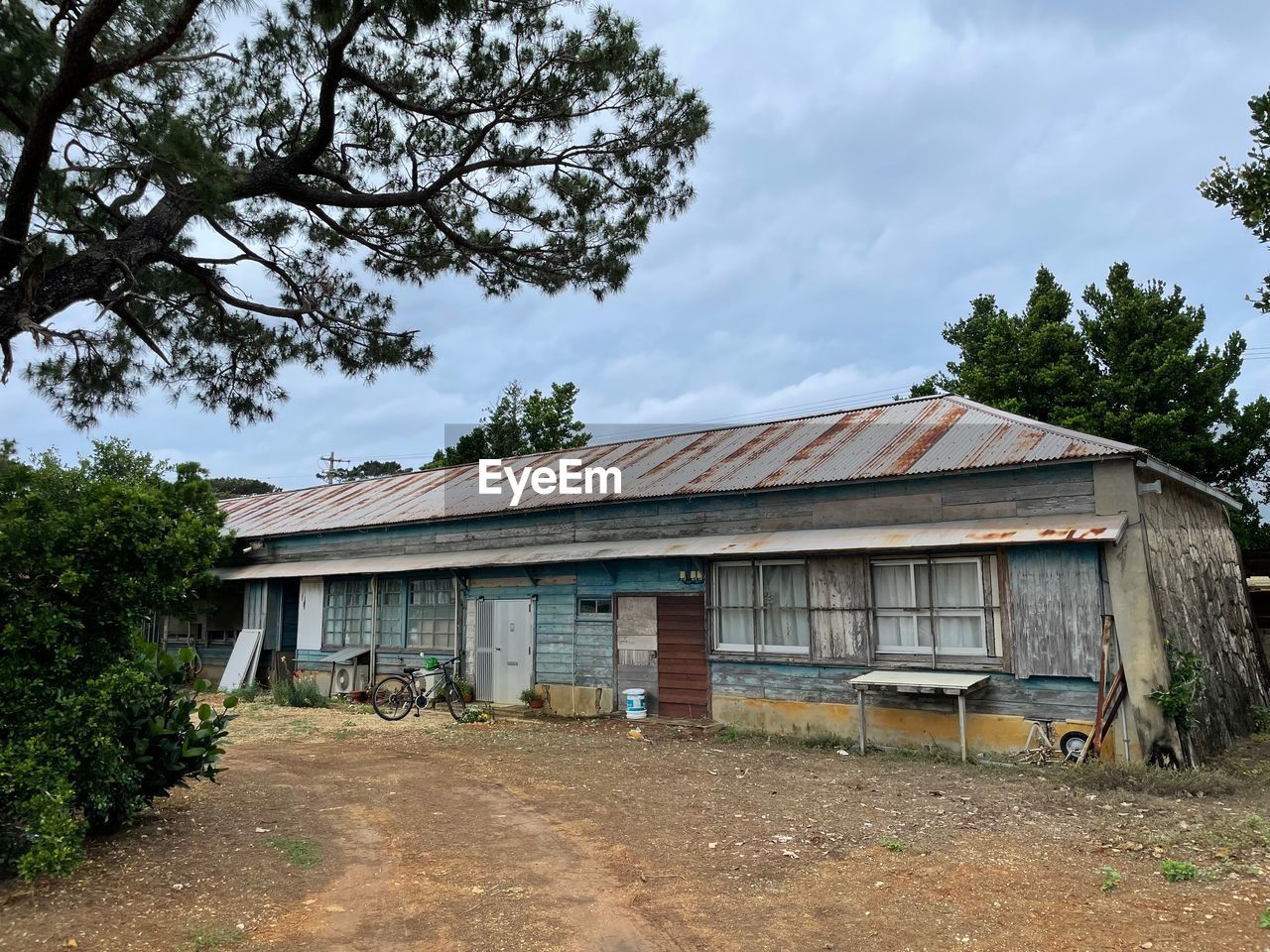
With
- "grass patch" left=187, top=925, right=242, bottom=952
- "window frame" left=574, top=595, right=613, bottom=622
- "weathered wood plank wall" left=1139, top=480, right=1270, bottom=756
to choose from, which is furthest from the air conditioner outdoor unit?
"weathered wood plank wall" left=1139, top=480, right=1270, bottom=756

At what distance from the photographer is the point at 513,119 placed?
9.22 meters

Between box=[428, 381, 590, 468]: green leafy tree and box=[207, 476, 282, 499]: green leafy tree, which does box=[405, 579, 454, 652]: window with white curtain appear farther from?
box=[207, 476, 282, 499]: green leafy tree

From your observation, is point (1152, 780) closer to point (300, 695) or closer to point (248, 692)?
point (300, 695)

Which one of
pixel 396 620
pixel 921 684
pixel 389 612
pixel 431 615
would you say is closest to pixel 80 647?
pixel 921 684


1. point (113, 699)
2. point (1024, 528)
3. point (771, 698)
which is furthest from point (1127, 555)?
point (113, 699)

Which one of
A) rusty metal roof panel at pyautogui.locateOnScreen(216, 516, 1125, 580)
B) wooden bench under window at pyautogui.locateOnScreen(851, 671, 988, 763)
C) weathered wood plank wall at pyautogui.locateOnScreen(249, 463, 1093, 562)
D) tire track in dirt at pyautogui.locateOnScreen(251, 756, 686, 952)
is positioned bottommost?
tire track in dirt at pyautogui.locateOnScreen(251, 756, 686, 952)

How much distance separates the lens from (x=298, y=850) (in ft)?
19.7

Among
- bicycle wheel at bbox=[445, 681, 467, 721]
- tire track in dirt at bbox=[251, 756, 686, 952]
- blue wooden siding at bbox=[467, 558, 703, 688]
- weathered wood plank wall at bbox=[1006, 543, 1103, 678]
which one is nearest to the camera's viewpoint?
tire track in dirt at bbox=[251, 756, 686, 952]

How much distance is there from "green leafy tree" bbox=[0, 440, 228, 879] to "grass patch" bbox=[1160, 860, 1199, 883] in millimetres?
6575

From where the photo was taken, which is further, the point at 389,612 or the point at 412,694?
the point at 389,612

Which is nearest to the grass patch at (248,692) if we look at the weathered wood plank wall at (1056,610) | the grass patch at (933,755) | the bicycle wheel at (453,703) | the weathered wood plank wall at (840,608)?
the bicycle wheel at (453,703)

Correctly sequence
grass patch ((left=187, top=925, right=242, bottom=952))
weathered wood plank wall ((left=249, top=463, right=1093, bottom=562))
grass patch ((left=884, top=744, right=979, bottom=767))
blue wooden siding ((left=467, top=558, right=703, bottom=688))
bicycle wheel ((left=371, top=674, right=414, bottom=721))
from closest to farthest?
grass patch ((left=187, top=925, right=242, bottom=952)) < grass patch ((left=884, top=744, right=979, bottom=767)) < weathered wood plank wall ((left=249, top=463, right=1093, bottom=562)) < blue wooden siding ((left=467, top=558, right=703, bottom=688)) < bicycle wheel ((left=371, top=674, right=414, bottom=721))

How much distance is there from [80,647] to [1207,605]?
12.6m

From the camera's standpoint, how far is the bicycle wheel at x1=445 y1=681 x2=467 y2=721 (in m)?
13.3
